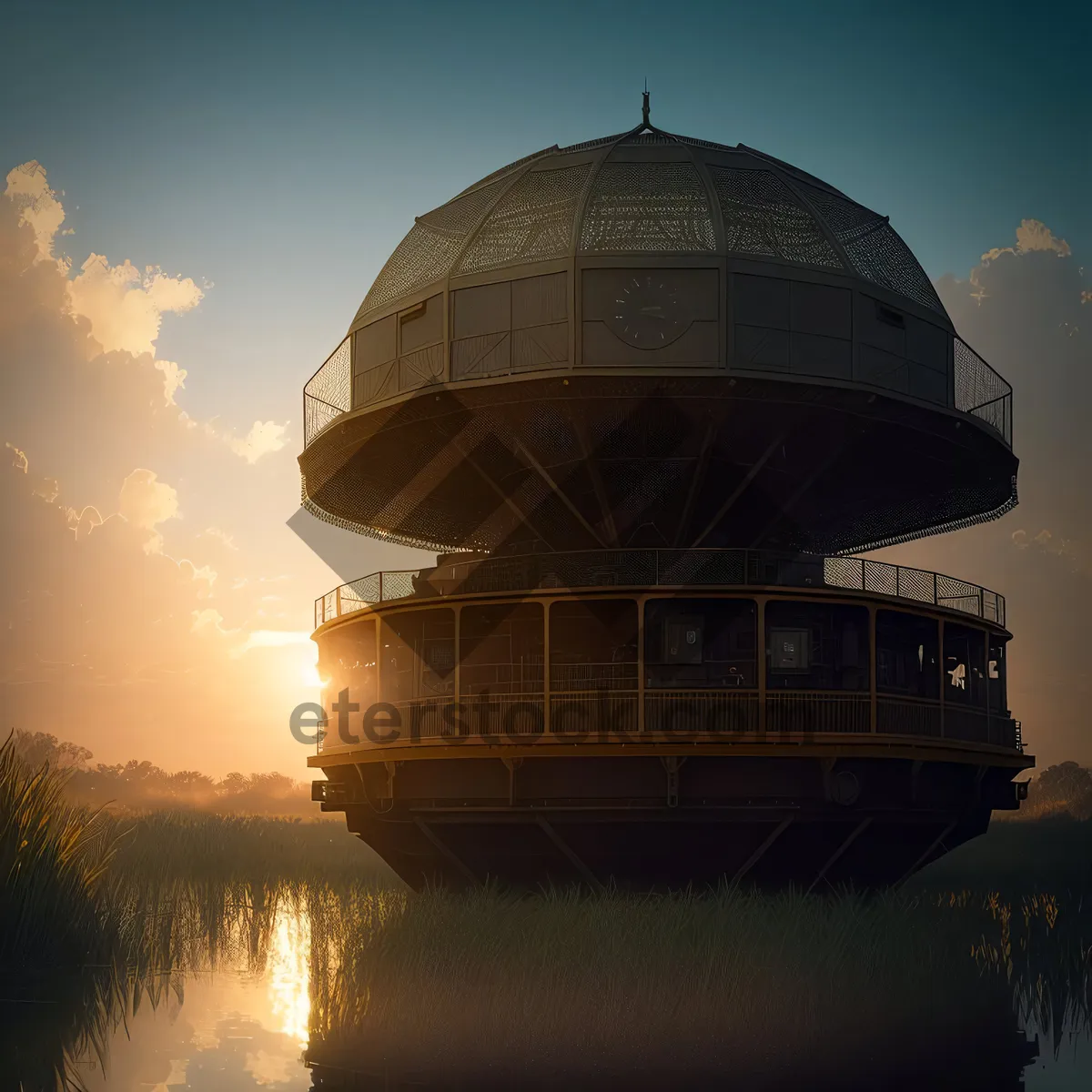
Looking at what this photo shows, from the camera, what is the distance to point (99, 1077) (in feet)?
46.8

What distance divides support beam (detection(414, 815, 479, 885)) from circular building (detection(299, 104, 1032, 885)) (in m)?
0.09

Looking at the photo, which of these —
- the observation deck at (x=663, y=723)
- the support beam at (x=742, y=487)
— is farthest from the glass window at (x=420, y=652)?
the support beam at (x=742, y=487)

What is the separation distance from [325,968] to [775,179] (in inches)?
779

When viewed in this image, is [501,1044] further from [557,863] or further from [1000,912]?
[1000,912]

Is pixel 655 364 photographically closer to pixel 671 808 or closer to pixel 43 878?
pixel 671 808

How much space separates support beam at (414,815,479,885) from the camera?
28375 millimetres

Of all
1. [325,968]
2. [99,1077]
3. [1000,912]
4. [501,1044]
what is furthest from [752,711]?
[99,1077]

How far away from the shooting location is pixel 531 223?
3005cm

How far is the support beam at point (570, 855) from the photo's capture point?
26.5m

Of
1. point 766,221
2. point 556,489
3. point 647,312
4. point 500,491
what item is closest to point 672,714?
point 556,489

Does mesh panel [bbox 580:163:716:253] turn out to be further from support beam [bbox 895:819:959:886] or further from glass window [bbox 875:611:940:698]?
support beam [bbox 895:819:959:886]

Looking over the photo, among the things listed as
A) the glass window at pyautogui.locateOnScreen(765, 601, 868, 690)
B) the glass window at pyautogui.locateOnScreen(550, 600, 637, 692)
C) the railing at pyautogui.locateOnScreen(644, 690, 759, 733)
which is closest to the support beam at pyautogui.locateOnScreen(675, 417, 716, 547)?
the glass window at pyautogui.locateOnScreen(550, 600, 637, 692)

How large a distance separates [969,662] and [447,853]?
12.5m

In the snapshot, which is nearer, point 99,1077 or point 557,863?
point 99,1077
